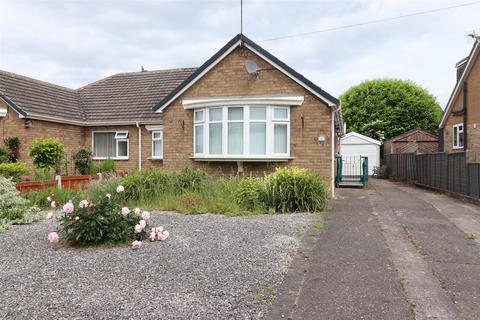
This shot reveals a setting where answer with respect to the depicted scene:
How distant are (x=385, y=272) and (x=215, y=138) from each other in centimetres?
915

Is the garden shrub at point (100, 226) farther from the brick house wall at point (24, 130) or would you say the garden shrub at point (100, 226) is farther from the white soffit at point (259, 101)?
the brick house wall at point (24, 130)

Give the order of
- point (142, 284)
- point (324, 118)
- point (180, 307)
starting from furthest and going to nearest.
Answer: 1. point (324, 118)
2. point (142, 284)
3. point (180, 307)

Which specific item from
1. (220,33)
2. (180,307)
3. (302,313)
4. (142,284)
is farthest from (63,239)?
(220,33)

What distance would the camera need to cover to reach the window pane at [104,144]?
738 inches

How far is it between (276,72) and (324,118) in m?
2.35

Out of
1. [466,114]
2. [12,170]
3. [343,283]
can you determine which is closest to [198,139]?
[12,170]

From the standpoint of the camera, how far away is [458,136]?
63.8 ft

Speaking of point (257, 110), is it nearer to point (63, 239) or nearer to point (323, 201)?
point (323, 201)

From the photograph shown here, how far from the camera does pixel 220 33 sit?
16.4 meters

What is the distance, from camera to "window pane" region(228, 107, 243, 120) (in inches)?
510

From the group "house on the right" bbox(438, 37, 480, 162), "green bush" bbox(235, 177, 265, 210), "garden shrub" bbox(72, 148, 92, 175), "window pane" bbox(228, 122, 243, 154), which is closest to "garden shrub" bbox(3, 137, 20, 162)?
"garden shrub" bbox(72, 148, 92, 175)

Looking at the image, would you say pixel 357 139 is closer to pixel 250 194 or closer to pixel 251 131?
pixel 251 131

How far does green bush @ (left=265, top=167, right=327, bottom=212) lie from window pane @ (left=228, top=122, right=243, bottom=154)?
3.41 meters

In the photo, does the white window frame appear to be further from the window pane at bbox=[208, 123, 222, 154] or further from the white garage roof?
the window pane at bbox=[208, 123, 222, 154]
